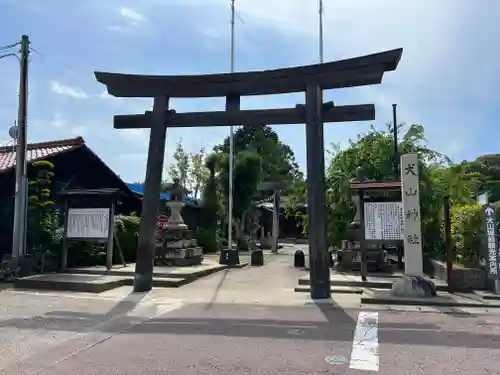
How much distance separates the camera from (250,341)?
639 centimetres

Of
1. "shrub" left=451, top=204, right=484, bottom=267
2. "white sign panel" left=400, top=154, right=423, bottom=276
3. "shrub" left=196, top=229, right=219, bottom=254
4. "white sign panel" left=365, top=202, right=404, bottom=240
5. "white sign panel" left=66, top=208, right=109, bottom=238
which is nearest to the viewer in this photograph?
"white sign panel" left=400, top=154, right=423, bottom=276

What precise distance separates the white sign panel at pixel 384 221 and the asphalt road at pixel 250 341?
11.2ft

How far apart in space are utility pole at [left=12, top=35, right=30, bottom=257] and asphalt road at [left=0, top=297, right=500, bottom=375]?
15.9ft

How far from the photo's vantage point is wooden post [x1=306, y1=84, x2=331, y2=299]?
10.2m

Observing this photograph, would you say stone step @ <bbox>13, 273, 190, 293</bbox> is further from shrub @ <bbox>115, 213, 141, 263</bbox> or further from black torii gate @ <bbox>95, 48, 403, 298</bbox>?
shrub @ <bbox>115, 213, 141, 263</bbox>

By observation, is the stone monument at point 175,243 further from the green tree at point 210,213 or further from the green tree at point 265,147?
the green tree at point 265,147

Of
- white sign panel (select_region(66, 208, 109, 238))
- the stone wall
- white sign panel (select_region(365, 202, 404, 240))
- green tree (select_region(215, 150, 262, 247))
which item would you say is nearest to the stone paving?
the stone wall

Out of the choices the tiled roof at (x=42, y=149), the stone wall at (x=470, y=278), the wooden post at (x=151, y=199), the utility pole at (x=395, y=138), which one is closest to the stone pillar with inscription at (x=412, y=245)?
the stone wall at (x=470, y=278)

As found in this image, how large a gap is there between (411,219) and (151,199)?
588 centimetres

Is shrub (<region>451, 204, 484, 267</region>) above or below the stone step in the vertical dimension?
above

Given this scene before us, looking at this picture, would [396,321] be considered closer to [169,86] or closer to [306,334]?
[306,334]

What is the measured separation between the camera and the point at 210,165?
2817 cm

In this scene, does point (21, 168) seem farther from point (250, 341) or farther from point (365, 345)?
point (365, 345)

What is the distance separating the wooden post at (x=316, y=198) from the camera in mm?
10195
